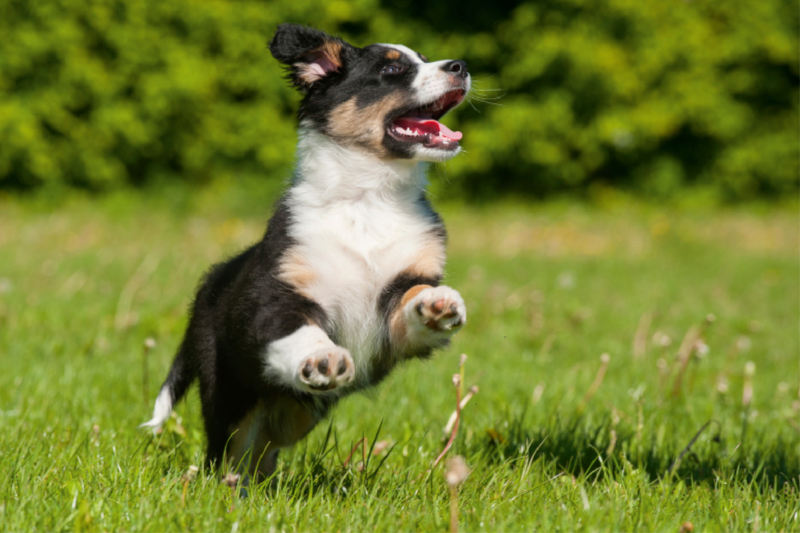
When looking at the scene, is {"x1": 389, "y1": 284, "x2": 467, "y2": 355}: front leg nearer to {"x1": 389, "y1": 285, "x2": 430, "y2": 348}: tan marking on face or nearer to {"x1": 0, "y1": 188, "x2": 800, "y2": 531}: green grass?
{"x1": 389, "y1": 285, "x2": 430, "y2": 348}: tan marking on face

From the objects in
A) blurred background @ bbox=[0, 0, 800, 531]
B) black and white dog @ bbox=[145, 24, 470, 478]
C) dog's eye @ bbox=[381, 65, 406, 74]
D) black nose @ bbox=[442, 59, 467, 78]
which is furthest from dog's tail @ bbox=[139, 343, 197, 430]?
black nose @ bbox=[442, 59, 467, 78]

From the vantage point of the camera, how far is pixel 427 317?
7.22 ft

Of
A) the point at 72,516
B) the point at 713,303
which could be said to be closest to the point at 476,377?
the point at 72,516

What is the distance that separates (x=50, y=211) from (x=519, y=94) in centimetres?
846

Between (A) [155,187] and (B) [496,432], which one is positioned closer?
(B) [496,432]

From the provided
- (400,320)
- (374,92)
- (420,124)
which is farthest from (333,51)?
(400,320)

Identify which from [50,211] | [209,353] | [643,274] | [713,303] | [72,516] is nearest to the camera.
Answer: [72,516]

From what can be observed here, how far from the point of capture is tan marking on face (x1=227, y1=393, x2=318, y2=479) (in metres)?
2.76

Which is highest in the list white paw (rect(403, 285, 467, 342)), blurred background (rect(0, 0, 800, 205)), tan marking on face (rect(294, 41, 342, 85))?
tan marking on face (rect(294, 41, 342, 85))

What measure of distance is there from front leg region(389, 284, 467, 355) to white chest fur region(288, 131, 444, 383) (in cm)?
15

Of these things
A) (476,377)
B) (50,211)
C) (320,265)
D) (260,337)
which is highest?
(320,265)

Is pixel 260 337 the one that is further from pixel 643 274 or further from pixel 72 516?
pixel 643 274

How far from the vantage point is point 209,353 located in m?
2.86

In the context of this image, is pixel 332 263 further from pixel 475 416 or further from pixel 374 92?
pixel 475 416
